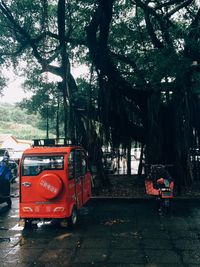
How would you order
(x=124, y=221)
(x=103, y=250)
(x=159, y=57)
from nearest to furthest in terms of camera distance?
1. (x=103, y=250)
2. (x=124, y=221)
3. (x=159, y=57)

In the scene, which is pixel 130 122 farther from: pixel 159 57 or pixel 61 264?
pixel 61 264

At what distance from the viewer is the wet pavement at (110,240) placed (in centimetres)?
651

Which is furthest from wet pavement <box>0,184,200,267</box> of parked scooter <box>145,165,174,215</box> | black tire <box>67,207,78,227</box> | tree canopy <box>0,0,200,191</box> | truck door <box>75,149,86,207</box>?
tree canopy <box>0,0,200,191</box>

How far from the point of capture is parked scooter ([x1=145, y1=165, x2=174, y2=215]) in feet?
33.4

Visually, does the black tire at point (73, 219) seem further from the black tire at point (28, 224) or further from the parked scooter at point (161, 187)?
the parked scooter at point (161, 187)

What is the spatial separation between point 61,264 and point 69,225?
252cm

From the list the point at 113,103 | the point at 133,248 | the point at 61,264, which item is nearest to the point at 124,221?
the point at 133,248

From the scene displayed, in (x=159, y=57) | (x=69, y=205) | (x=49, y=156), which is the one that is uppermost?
(x=159, y=57)

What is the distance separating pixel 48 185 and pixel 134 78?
857 cm

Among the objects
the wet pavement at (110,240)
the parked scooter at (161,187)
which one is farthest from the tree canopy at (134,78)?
the wet pavement at (110,240)

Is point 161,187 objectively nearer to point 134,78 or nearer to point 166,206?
point 166,206

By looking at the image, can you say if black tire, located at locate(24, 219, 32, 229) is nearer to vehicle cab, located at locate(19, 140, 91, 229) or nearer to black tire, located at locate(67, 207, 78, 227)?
vehicle cab, located at locate(19, 140, 91, 229)

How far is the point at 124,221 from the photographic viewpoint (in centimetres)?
950

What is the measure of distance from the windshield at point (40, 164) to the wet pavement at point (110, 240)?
1.59m
